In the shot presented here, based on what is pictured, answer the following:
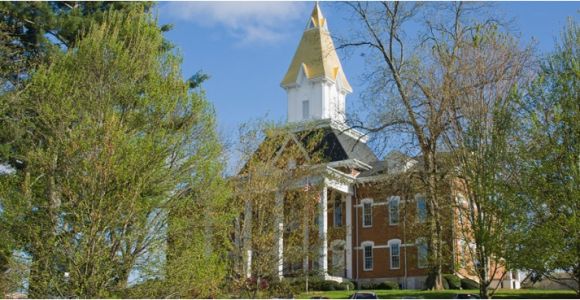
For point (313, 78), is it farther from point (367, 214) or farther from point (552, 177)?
point (552, 177)

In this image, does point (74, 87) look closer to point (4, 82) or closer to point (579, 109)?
point (4, 82)

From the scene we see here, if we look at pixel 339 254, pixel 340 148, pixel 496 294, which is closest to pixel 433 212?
pixel 496 294

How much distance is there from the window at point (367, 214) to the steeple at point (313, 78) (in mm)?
9460

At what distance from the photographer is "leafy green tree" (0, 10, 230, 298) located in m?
16.8

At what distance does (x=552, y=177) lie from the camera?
17750mm

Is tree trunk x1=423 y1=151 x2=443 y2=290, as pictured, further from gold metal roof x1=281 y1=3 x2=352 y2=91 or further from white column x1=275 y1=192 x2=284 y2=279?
gold metal roof x1=281 y1=3 x2=352 y2=91

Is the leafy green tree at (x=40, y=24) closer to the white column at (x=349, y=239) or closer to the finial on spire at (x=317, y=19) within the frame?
the white column at (x=349, y=239)

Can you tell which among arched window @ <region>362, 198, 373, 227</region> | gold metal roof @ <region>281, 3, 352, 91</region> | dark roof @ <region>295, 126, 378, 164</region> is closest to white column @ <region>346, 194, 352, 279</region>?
arched window @ <region>362, 198, 373, 227</region>

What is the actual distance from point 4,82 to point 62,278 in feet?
26.8

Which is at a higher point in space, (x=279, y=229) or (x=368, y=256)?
(x=368, y=256)

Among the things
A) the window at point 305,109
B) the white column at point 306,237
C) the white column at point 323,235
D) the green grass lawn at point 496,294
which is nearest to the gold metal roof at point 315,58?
the window at point 305,109

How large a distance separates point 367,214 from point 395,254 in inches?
131

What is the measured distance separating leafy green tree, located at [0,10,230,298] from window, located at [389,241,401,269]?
90.2ft

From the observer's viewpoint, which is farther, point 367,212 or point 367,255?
point 367,212
